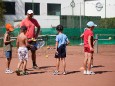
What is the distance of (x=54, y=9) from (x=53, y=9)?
255 mm

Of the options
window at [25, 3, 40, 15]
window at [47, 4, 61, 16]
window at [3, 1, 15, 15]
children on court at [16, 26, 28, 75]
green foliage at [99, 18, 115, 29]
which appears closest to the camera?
children on court at [16, 26, 28, 75]

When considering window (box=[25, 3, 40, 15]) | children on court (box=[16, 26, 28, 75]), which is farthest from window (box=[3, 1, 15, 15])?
children on court (box=[16, 26, 28, 75])

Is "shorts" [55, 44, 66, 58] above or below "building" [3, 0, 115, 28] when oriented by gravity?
below

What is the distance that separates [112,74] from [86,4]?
1565 inches

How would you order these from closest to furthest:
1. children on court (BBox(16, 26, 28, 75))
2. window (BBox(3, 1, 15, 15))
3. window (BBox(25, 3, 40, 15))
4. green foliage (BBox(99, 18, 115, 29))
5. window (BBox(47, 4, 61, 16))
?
children on court (BBox(16, 26, 28, 75)) → green foliage (BBox(99, 18, 115, 29)) → window (BBox(3, 1, 15, 15)) → window (BBox(25, 3, 40, 15)) → window (BBox(47, 4, 61, 16))

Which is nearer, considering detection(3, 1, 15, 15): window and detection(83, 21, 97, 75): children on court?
detection(83, 21, 97, 75): children on court

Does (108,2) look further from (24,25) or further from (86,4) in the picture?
(24,25)

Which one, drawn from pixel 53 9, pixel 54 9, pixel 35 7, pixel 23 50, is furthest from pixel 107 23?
pixel 23 50

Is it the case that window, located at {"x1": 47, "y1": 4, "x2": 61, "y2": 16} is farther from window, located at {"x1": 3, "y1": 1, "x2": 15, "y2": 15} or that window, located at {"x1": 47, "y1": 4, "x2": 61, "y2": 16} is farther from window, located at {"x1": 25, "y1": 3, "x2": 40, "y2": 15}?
window, located at {"x1": 3, "y1": 1, "x2": 15, "y2": 15}

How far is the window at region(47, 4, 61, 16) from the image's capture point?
48800 mm

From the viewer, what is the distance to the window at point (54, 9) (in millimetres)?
48800

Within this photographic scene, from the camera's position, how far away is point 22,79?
413 inches

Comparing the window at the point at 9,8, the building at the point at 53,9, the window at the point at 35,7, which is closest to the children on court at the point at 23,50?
the building at the point at 53,9

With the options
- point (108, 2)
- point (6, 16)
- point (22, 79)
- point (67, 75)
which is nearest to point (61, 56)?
point (67, 75)
